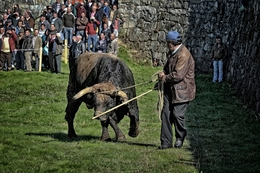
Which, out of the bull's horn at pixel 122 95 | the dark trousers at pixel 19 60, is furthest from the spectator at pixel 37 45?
the bull's horn at pixel 122 95

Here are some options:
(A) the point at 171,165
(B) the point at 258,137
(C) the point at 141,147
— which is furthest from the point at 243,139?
(A) the point at 171,165

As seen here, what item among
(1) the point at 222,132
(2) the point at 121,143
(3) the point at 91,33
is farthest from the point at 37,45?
(2) the point at 121,143

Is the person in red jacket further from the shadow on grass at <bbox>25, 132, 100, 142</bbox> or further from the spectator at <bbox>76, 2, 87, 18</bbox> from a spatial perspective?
the shadow on grass at <bbox>25, 132, 100, 142</bbox>

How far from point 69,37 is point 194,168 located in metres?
19.5

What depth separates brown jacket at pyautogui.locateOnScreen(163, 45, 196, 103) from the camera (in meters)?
12.5

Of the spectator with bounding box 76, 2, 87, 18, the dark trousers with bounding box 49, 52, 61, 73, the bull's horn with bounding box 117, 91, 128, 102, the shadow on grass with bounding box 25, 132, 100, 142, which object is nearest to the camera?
the bull's horn with bounding box 117, 91, 128, 102

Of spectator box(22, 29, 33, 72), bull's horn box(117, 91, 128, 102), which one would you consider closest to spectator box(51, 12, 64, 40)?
spectator box(22, 29, 33, 72)

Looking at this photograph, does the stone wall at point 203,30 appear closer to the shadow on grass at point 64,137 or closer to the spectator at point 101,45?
the spectator at point 101,45

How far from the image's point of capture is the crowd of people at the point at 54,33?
28.0 m

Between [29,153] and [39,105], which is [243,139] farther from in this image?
[39,105]

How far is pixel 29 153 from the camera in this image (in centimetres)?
1290

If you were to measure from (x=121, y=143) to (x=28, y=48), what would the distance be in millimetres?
15323

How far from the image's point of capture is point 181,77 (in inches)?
493

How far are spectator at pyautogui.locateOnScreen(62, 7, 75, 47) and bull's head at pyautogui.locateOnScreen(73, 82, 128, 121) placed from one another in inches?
610
